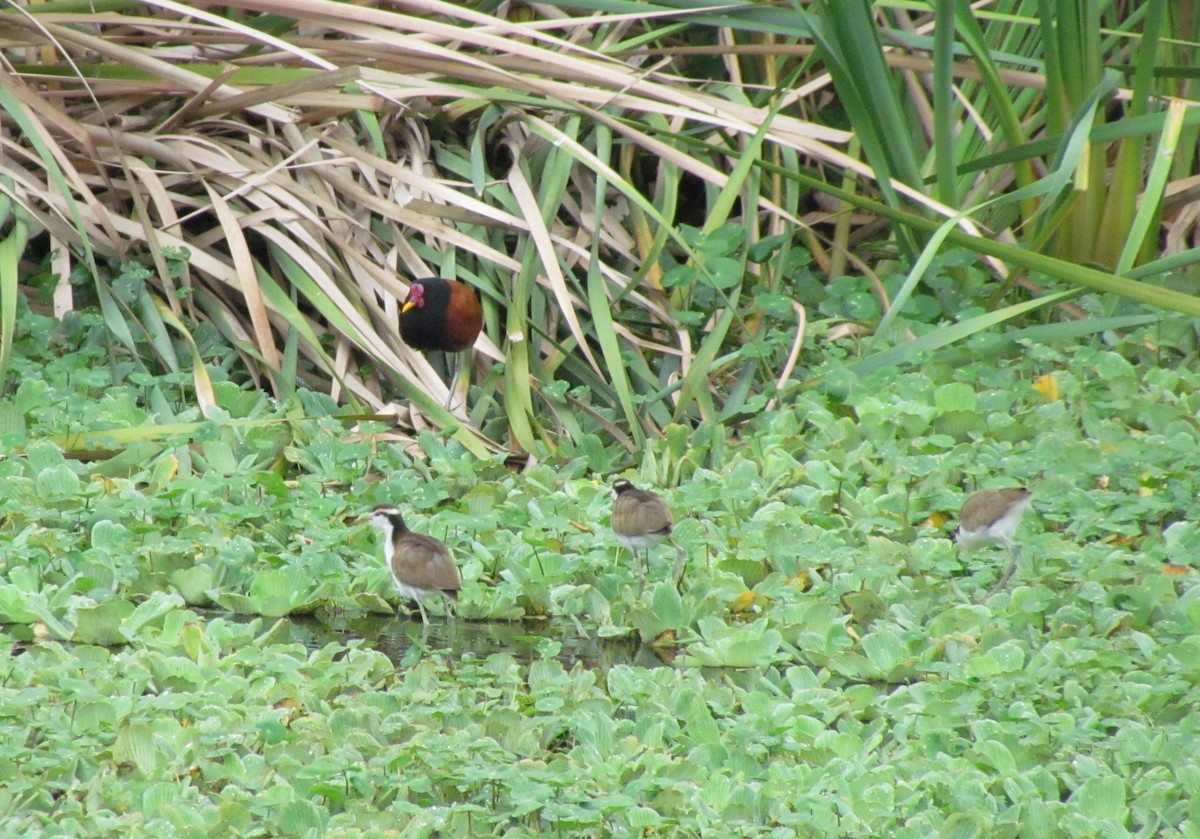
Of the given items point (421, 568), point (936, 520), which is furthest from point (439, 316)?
point (936, 520)

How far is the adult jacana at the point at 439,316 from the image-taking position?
238 inches

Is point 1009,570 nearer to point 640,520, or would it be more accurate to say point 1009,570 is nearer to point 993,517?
point 993,517

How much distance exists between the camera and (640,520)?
4730 mm

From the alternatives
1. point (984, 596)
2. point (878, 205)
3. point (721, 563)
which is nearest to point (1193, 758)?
point (984, 596)

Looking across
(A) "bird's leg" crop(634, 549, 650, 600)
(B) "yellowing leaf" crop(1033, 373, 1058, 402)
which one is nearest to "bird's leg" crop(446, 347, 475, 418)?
(A) "bird's leg" crop(634, 549, 650, 600)

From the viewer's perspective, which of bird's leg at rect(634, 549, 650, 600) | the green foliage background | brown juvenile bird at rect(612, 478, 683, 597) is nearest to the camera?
the green foliage background

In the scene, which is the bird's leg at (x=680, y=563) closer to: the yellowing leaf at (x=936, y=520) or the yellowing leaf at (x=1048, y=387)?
the yellowing leaf at (x=936, y=520)

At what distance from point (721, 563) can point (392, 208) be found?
7.85ft

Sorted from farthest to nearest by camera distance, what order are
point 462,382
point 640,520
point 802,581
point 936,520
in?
point 462,382 → point 936,520 → point 802,581 → point 640,520

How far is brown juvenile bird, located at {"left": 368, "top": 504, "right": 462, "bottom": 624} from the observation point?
4.55 metres

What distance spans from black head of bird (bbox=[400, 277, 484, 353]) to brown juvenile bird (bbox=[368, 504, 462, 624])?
1442 mm

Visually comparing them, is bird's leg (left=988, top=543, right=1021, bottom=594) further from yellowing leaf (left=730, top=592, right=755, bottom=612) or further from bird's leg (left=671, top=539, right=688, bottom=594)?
bird's leg (left=671, top=539, right=688, bottom=594)

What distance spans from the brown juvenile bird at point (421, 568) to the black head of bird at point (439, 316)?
1.44 m

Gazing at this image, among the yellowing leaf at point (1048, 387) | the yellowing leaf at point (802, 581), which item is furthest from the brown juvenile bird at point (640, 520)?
the yellowing leaf at point (1048, 387)
